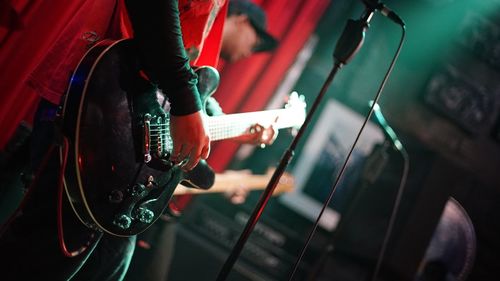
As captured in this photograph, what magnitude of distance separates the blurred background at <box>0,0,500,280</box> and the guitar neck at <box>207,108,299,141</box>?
1.30 m

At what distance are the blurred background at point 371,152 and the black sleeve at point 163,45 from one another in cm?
229

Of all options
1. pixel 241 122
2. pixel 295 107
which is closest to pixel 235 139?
pixel 241 122

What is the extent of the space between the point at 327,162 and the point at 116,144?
3.58m

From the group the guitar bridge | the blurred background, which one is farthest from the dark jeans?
the blurred background

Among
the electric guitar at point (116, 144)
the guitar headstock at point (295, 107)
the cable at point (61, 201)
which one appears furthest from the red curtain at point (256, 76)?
the guitar headstock at point (295, 107)

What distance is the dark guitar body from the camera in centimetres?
115

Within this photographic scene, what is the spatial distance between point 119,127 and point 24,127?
4.13 feet

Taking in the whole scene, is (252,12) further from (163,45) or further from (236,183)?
(163,45)

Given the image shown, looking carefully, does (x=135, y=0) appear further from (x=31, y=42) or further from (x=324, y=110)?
(x=324, y=110)

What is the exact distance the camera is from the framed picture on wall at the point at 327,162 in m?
4.45

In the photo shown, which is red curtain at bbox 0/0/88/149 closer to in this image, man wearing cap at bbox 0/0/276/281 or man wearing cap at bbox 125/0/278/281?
man wearing cap at bbox 0/0/276/281

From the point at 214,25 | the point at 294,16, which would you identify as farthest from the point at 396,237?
the point at 214,25

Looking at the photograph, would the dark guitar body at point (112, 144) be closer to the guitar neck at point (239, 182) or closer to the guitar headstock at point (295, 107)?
the guitar headstock at point (295, 107)

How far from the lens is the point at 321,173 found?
451cm
